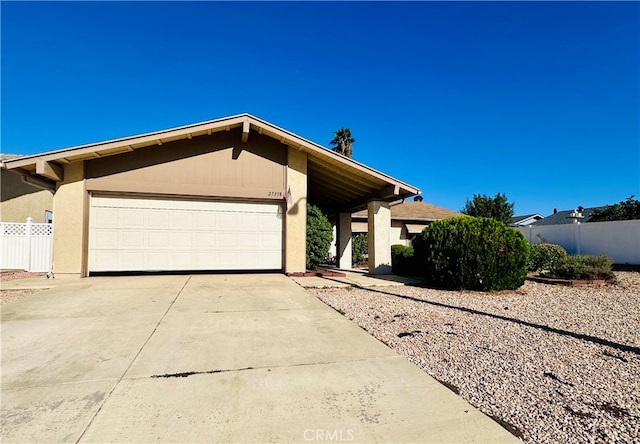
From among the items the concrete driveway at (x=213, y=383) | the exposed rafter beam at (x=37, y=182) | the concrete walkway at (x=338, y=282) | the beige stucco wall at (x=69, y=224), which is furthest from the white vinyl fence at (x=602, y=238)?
the exposed rafter beam at (x=37, y=182)

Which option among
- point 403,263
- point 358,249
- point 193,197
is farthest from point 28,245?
point 358,249

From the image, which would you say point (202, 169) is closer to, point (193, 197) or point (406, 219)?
point (193, 197)

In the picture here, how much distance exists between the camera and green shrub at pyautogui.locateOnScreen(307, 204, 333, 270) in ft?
34.7

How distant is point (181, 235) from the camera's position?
959 centimetres

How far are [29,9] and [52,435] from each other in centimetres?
1053

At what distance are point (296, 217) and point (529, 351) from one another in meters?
7.25

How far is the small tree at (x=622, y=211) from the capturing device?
70.0ft

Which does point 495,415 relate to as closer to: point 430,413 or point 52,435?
point 430,413

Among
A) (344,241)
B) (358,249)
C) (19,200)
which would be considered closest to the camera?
(344,241)

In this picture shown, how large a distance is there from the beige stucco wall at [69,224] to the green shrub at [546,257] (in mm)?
13306

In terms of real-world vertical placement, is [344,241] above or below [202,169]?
below

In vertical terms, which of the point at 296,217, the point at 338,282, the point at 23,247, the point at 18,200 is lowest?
the point at 338,282

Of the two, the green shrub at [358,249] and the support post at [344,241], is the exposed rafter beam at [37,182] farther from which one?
the green shrub at [358,249]

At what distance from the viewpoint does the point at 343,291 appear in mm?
7746
